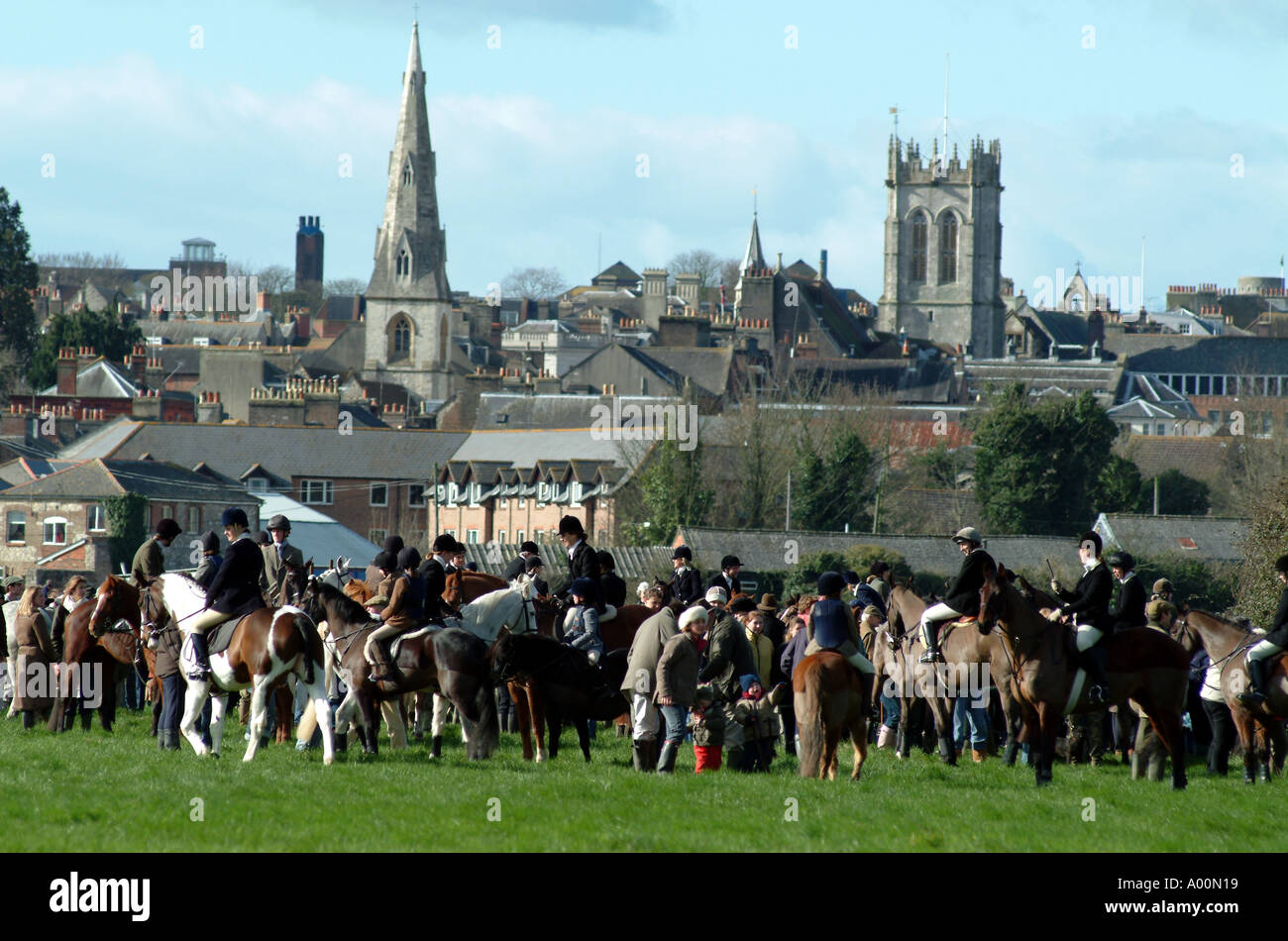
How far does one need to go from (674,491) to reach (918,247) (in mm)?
97019

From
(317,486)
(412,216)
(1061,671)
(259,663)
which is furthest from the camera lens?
(412,216)

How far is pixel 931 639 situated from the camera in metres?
17.9

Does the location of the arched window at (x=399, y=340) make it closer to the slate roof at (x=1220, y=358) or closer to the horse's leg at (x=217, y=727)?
the slate roof at (x=1220, y=358)

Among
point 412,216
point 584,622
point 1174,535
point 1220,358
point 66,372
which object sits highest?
point 412,216

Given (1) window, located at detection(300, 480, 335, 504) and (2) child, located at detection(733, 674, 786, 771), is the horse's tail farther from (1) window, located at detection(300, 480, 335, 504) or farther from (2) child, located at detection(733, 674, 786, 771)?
(1) window, located at detection(300, 480, 335, 504)

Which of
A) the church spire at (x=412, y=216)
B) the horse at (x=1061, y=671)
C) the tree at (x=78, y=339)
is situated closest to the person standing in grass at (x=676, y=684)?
the horse at (x=1061, y=671)

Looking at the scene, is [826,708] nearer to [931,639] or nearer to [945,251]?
[931,639]

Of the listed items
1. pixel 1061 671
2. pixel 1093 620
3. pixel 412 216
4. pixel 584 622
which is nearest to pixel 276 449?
pixel 412 216

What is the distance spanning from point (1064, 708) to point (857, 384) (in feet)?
372

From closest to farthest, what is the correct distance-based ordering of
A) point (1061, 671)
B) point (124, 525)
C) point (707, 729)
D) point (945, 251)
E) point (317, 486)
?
point (1061, 671) → point (707, 729) → point (124, 525) → point (317, 486) → point (945, 251)

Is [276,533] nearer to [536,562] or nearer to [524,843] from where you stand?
[536,562]

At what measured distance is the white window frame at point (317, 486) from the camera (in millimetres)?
89625

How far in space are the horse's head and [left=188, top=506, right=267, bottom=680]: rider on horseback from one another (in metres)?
2.03
